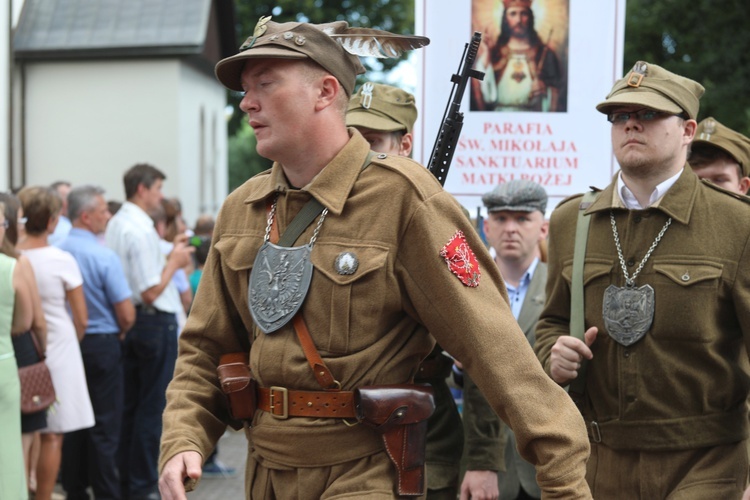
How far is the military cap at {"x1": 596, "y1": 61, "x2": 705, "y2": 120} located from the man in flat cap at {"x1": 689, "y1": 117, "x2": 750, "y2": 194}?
→ 107 centimetres

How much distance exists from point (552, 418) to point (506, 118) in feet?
10.7

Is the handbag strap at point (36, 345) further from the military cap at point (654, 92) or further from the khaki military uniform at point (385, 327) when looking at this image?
the military cap at point (654, 92)

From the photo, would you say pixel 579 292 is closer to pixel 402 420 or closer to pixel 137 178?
pixel 402 420

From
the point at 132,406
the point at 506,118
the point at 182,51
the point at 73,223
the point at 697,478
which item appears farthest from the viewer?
the point at 182,51

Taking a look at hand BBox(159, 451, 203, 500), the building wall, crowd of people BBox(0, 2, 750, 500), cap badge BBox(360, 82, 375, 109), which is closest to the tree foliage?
the building wall

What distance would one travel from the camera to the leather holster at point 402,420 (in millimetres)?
3389

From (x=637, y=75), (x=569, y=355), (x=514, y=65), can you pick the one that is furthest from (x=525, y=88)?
(x=569, y=355)

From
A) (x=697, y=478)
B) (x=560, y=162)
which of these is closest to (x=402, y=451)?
(x=697, y=478)

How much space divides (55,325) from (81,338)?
494 mm

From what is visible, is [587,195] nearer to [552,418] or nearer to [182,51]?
[552,418]

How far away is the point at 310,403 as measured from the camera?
11.3ft

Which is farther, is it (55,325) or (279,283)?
(55,325)

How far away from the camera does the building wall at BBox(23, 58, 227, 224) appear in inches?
969

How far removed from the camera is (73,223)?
8.82m
